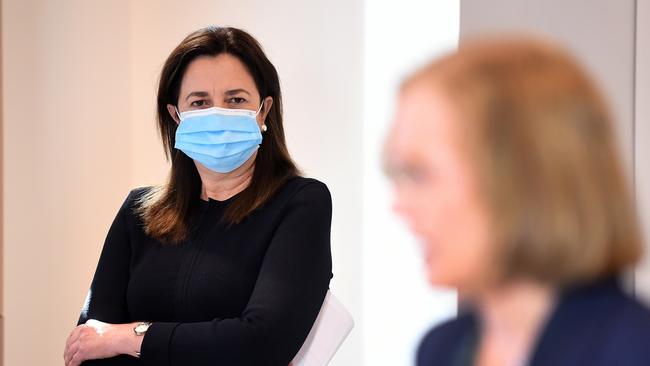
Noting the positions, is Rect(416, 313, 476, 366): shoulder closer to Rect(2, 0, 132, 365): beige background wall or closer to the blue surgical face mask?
the blue surgical face mask

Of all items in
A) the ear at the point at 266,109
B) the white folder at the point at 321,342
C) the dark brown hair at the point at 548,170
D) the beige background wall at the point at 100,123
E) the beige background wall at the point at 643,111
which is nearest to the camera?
the dark brown hair at the point at 548,170

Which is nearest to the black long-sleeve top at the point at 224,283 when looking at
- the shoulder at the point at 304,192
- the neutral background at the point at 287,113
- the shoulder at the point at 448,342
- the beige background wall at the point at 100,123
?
the shoulder at the point at 304,192

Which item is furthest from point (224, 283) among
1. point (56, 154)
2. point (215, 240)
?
point (56, 154)

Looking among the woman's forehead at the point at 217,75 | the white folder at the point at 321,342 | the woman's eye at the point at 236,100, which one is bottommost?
the white folder at the point at 321,342

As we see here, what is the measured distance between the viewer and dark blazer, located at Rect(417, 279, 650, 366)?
0.60 metres

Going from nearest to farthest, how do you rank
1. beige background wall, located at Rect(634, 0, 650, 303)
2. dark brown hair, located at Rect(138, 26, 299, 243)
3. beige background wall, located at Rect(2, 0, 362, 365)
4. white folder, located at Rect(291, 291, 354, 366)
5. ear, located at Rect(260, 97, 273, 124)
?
white folder, located at Rect(291, 291, 354, 366) → dark brown hair, located at Rect(138, 26, 299, 243) → ear, located at Rect(260, 97, 273, 124) → beige background wall, located at Rect(634, 0, 650, 303) → beige background wall, located at Rect(2, 0, 362, 365)

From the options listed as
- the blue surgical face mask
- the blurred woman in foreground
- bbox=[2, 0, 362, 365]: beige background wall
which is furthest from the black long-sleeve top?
the blurred woman in foreground

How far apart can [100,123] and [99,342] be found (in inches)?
69.3

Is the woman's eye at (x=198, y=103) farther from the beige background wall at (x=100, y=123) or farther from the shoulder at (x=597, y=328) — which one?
the shoulder at (x=597, y=328)

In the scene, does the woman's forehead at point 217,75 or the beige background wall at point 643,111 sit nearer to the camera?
the woman's forehead at point 217,75

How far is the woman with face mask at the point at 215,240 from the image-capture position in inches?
75.1

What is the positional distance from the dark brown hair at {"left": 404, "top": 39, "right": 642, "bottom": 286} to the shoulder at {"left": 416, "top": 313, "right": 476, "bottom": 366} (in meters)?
0.13

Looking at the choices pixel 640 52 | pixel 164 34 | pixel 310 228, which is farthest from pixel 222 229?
pixel 164 34

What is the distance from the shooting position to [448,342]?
2.44ft
